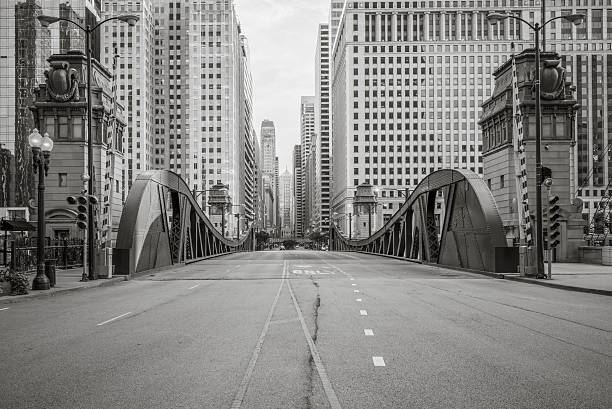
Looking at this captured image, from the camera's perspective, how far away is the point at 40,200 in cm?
2036

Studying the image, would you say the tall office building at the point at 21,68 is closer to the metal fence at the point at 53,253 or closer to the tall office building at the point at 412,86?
the metal fence at the point at 53,253

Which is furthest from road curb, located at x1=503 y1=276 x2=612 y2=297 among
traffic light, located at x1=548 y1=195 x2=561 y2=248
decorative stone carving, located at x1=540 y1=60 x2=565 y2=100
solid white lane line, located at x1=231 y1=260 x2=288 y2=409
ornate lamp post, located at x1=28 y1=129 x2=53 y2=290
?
decorative stone carving, located at x1=540 y1=60 x2=565 y2=100

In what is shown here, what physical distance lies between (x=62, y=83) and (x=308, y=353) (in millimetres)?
40807

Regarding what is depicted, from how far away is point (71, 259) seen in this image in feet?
113

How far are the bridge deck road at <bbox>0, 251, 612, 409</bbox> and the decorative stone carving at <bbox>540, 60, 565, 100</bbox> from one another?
1161 inches

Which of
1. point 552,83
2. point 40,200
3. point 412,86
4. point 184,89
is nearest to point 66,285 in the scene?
point 40,200

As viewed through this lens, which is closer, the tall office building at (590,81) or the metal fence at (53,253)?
the metal fence at (53,253)

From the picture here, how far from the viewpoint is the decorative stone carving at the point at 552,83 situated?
4294 cm

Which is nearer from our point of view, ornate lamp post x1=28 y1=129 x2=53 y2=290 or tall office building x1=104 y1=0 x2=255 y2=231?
ornate lamp post x1=28 y1=129 x2=53 y2=290

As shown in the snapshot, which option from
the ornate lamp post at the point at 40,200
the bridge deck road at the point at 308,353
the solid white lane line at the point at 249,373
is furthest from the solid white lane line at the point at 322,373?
the ornate lamp post at the point at 40,200

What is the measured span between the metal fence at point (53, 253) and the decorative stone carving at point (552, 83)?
3323 centimetres

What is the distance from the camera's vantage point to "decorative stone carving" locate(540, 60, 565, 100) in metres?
42.9

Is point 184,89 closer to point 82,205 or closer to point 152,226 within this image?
point 152,226

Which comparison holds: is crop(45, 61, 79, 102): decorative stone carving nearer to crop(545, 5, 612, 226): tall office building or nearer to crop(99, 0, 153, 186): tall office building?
crop(99, 0, 153, 186): tall office building
